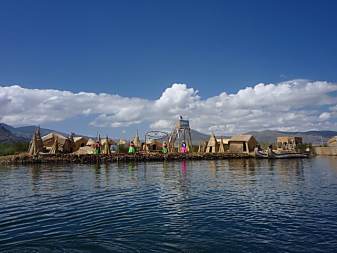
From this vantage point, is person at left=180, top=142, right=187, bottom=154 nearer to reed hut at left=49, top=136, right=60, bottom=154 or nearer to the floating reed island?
the floating reed island

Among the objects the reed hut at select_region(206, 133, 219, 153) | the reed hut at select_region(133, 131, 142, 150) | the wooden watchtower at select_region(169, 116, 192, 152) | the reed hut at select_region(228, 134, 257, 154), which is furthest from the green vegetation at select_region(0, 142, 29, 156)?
the reed hut at select_region(228, 134, 257, 154)

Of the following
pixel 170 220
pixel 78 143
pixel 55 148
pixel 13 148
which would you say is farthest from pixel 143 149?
pixel 170 220

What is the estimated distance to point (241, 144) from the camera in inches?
3179

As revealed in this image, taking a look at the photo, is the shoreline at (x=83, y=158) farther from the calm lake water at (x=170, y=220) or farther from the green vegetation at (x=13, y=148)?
the calm lake water at (x=170, y=220)

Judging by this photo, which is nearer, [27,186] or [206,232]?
[206,232]

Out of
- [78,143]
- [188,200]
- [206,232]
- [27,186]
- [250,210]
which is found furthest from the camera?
[78,143]

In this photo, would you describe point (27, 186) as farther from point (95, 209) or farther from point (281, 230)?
point (281, 230)

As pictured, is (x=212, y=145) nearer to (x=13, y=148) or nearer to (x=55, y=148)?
(x=55, y=148)

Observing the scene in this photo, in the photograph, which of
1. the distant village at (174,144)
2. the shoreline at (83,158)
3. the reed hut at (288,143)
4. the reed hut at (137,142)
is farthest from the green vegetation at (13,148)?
the reed hut at (288,143)

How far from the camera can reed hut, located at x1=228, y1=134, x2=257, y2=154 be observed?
263ft

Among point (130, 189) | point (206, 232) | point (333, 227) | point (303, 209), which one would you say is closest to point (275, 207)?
point (303, 209)

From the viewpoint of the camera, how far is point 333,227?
1318 centimetres

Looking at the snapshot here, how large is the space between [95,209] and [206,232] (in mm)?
6347

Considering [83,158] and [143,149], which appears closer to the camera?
[83,158]
